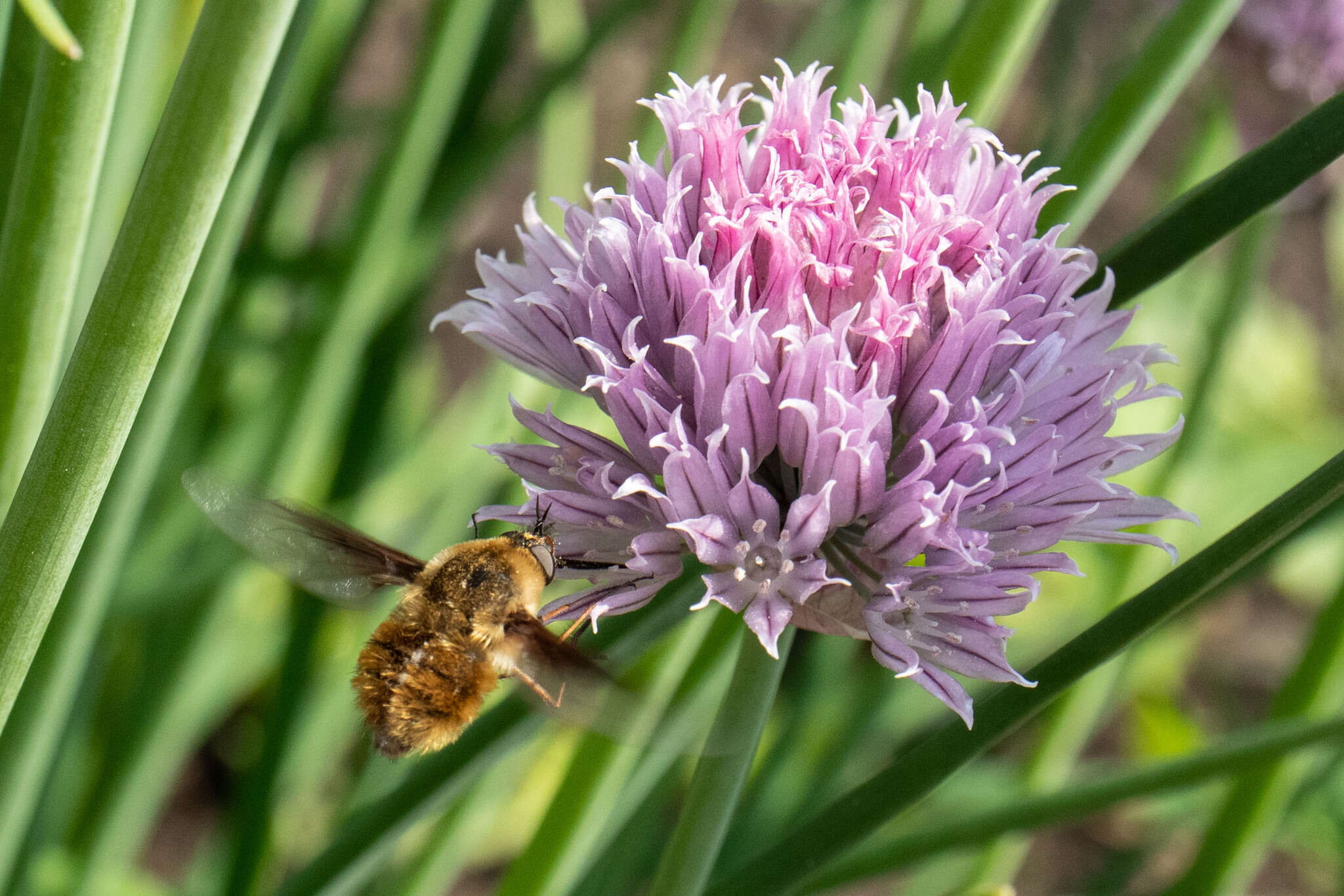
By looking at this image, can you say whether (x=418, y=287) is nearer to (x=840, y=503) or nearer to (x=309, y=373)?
(x=309, y=373)

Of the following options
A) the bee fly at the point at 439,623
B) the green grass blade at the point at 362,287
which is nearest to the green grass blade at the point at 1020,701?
the bee fly at the point at 439,623

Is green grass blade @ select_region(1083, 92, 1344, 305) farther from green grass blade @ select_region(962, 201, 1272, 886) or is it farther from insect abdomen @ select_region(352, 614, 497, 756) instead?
green grass blade @ select_region(962, 201, 1272, 886)

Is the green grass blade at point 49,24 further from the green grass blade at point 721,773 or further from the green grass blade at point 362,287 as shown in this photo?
the green grass blade at point 362,287

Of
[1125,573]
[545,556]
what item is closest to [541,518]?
[545,556]

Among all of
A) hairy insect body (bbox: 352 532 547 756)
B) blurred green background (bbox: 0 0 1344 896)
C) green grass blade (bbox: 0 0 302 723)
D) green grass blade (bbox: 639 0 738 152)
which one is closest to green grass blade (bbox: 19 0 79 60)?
green grass blade (bbox: 0 0 302 723)

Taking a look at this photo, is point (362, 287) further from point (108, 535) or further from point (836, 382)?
point (836, 382)

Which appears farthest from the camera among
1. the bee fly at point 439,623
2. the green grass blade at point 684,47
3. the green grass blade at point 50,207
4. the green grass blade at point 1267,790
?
the green grass blade at point 684,47

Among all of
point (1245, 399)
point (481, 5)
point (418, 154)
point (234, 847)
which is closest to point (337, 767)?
point (234, 847)
